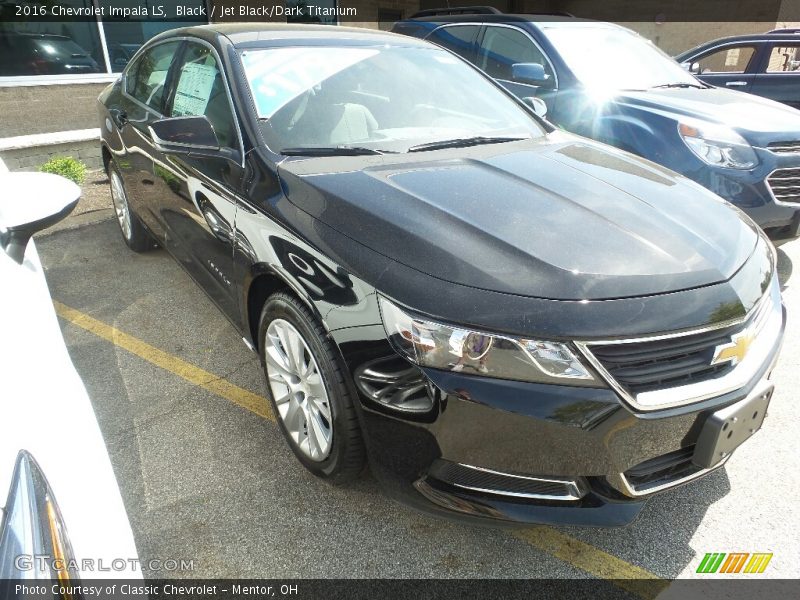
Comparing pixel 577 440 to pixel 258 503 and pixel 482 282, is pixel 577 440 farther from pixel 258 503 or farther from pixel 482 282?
pixel 258 503

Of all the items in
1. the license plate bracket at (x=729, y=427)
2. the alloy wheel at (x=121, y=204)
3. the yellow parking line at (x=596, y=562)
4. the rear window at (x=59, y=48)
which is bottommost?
the yellow parking line at (x=596, y=562)

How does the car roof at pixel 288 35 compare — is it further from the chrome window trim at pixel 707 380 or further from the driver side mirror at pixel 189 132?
the chrome window trim at pixel 707 380

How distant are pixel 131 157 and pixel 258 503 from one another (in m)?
2.66

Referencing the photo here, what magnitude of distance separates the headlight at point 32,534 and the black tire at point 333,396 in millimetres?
918

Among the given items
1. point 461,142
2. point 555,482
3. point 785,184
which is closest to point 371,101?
point 461,142

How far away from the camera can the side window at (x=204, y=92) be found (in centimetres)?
254

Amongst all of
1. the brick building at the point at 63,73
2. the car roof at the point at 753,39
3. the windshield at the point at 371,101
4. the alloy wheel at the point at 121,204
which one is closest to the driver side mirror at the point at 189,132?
the windshield at the point at 371,101

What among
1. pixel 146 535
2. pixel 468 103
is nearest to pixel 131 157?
pixel 468 103

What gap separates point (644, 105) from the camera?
4156 mm

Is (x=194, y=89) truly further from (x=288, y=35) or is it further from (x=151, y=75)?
(x=151, y=75)

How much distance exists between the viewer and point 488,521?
1.66m

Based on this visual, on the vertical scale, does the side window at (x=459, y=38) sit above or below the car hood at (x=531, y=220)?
above

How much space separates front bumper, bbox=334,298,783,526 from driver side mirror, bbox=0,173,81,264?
111cm

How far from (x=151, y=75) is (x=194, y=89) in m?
1.03
